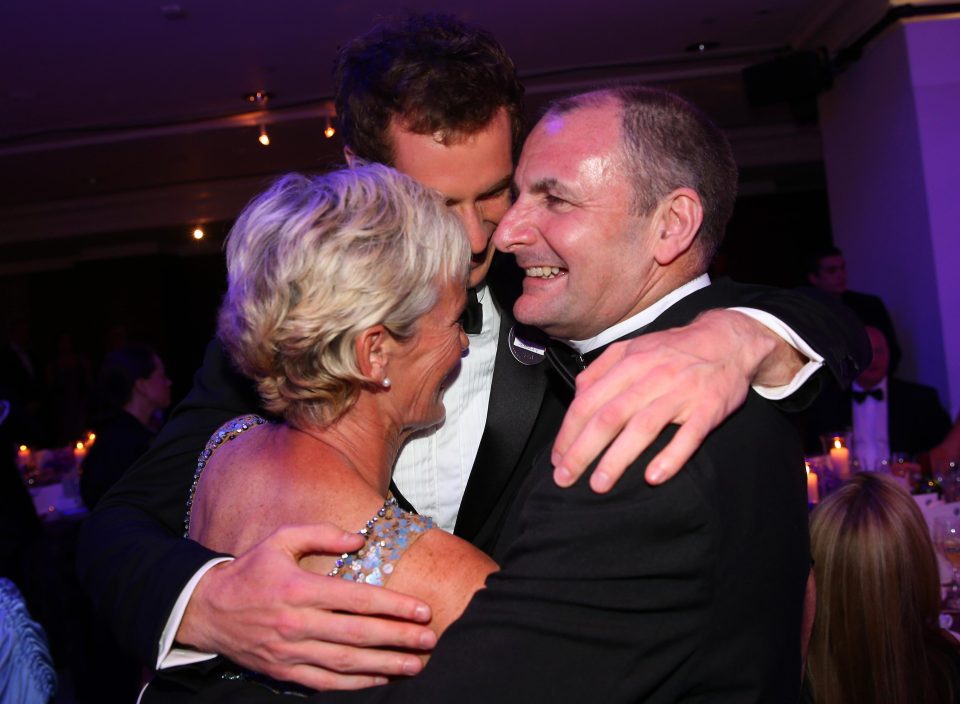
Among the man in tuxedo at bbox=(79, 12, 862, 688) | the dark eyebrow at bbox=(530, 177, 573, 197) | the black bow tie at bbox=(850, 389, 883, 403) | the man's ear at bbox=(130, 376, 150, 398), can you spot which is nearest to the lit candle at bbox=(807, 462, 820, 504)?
the black bow tie at bbox=(850, 389, 883, 403)

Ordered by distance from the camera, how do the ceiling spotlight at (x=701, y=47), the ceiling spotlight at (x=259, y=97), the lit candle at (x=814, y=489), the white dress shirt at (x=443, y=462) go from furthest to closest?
the ceiling spotlight at (x=259, y=97) → the ceiling spotlight at (x=701, y=47) → the lit candle at (x=814, y=489) → the white dress shirt at (x=443, y=462)

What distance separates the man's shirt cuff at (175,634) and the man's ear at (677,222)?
0.85 meters

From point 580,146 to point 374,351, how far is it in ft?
1.64

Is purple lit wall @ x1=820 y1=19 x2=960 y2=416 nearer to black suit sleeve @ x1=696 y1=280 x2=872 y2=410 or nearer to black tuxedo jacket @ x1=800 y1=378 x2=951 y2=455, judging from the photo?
black tuxedo jacket @ x1=800 y1=378 x2=951 y2=455

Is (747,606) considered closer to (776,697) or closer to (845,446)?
(776,697)

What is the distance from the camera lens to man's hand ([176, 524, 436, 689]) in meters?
1.14

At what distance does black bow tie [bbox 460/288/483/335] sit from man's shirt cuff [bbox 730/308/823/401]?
0.78 metres

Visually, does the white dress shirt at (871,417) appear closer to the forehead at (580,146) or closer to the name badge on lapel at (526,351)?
the name badge on lapel at (526,351)

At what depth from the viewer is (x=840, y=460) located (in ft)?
12.1

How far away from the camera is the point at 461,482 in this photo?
189 cm

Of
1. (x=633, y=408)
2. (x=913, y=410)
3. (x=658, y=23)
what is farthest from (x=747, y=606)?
(x=658, y=23)

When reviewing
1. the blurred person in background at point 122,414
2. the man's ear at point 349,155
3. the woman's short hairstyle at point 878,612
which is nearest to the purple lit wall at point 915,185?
the woman's short hairstyle at point 878,612

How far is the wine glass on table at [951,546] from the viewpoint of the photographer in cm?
260

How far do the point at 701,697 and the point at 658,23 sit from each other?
251 inches
